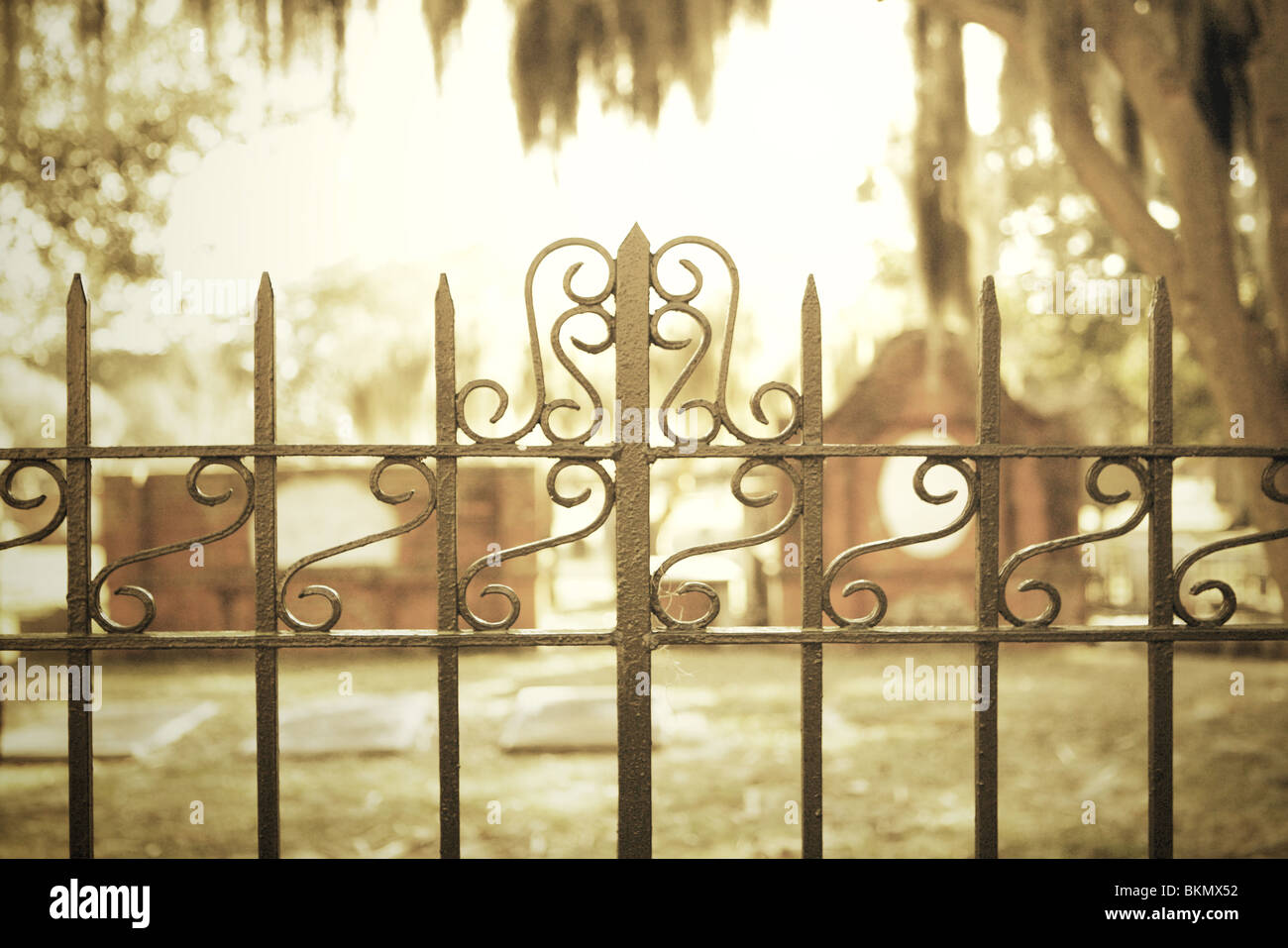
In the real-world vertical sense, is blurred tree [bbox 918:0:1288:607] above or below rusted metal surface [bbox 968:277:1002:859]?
above

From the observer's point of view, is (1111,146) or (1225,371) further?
(1111,146)

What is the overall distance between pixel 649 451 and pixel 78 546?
1.56m

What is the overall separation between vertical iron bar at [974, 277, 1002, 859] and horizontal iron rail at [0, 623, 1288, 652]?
0.25 feet

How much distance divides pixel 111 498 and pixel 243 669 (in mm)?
3289

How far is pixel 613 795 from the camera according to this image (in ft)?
20.5

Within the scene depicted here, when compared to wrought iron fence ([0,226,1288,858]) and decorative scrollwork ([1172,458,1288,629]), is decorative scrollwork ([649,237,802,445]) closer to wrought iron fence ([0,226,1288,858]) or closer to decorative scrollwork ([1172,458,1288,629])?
wrought iron fence ([0,226,1288,858])

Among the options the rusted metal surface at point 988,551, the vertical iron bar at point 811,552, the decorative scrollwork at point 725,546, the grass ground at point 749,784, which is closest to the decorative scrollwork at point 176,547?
the decorative scrollwork at point 725,546

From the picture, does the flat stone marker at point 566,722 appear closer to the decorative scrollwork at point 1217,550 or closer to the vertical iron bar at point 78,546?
the vertical iron bar at point 78,546

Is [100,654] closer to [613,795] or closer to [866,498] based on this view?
[613,795]

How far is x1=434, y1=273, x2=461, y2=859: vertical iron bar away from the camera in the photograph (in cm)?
221

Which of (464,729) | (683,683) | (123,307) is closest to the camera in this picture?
(464,729)

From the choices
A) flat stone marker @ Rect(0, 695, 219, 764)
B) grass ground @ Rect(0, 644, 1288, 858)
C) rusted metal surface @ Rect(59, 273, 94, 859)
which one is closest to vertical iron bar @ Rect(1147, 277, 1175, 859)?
rusted metal surface @ Rect(59, 273, 94, 859)

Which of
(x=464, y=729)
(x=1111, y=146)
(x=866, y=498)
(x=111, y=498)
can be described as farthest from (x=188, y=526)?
(x=1111, y=146)

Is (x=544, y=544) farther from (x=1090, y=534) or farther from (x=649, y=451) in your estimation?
(x=1090, y=534)
